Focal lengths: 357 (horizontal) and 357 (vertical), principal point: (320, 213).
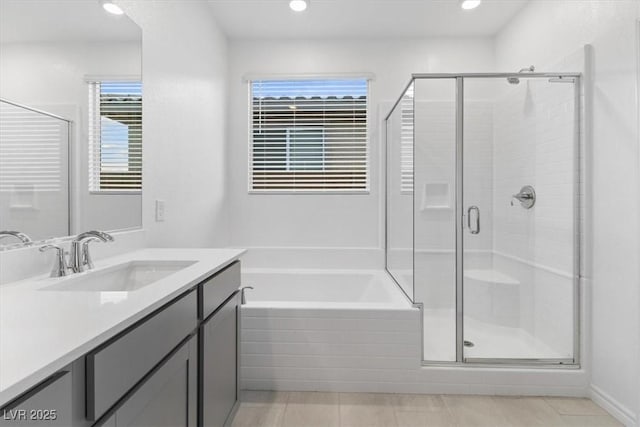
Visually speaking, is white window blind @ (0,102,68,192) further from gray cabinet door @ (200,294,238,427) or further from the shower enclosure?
the shower enclosure

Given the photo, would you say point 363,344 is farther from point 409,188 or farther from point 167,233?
point 167,233

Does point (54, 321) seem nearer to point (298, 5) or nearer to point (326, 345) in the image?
point (326, 345)

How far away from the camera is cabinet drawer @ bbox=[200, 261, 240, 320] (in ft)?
4.29

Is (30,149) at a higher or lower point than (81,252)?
higher

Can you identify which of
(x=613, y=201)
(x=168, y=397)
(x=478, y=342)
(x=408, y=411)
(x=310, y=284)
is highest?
(x=613, y=201)

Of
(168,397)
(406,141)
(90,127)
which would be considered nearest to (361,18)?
(406,141)

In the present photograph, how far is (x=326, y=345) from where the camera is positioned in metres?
2.13

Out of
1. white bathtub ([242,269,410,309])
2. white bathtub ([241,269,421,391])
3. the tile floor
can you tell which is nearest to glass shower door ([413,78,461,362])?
white bathtub ([241,269,421,391])

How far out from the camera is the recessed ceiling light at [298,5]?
2711 millimetres

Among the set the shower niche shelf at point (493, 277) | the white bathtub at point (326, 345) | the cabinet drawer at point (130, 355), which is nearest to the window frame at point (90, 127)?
the cabinet drawer at point (130, 355)

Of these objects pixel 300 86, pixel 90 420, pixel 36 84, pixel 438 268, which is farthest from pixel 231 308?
pixel 300 86

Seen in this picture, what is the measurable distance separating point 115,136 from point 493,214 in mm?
2390

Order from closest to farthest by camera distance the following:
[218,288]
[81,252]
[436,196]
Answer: [81,252] < [218,288] < [436,196]

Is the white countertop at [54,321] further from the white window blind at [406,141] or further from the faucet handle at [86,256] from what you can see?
the white window blind at [406,141]
